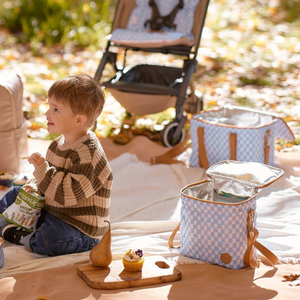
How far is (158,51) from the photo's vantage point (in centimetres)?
463

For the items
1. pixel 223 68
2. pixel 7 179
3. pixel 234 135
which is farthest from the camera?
pixel 223 68

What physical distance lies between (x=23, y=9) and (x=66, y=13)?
698 millimetres

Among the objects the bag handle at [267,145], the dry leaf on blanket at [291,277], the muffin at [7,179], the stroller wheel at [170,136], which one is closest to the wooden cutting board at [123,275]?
the dry leaf on blanket at [291,277]

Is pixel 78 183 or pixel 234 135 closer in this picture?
pixel 78 183

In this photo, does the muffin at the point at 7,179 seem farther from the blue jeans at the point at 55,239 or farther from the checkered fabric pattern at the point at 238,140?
the checkered fabric pattern at the point at 238,140

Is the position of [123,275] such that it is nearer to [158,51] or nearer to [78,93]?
[78,93]

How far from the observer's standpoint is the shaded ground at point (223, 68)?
199 inches

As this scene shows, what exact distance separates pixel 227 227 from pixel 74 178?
2.35 ft

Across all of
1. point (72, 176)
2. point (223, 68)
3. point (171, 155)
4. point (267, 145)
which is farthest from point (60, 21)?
point (72, 176)

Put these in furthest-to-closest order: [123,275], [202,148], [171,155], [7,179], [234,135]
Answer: [171,155] < [202,148] < [234,135] < [7,179] < [123,275]

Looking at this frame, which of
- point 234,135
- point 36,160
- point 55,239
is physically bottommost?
point 55,239

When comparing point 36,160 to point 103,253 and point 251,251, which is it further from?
point 251,251

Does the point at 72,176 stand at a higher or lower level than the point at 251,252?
higher

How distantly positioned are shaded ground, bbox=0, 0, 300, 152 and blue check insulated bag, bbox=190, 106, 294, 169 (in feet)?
1.75
